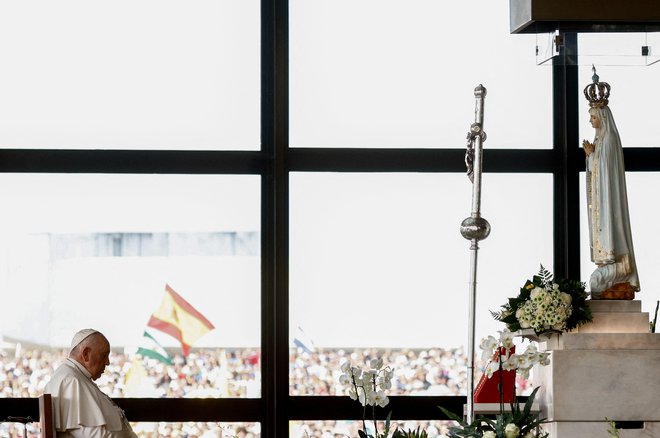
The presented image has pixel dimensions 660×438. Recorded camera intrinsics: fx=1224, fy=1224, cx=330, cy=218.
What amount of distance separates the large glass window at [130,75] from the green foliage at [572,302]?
2.06 m

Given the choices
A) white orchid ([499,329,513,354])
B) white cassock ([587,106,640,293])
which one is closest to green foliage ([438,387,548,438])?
white orchid ([499,329,513,354])

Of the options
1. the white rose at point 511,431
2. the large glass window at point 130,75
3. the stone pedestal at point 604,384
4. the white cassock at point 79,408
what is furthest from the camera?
the large glass window at point 130,75

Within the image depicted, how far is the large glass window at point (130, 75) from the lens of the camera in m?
7.88

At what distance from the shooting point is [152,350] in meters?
7.76

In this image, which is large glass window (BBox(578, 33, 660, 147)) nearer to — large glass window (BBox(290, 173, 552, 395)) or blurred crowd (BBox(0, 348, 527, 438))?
large glass window (BBox(290, 173, 552, 395))

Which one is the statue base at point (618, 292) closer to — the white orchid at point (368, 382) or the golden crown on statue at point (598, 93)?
the golden crown on statue at point (598, 93)

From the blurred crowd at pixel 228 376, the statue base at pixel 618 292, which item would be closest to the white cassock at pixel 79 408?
the blurred crowd at pixel 228 376

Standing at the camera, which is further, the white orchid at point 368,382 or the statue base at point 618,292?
the statue base at point 618,292

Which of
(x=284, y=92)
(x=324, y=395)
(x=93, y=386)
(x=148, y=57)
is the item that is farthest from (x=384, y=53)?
(x=93, y=386)

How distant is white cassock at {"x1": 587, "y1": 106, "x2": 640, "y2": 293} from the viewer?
6.81m

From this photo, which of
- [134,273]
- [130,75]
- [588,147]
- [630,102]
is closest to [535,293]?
[588,147]

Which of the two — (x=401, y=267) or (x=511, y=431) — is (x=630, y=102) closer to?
(x=401, y=267)

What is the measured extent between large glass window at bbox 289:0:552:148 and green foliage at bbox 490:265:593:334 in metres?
1.44

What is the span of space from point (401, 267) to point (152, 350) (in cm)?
168
